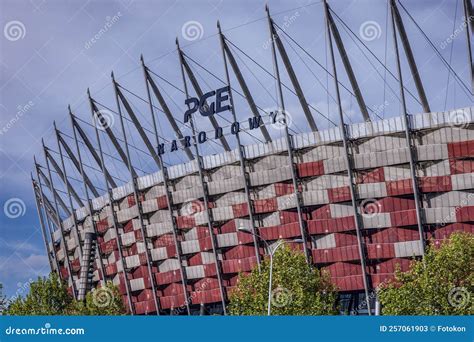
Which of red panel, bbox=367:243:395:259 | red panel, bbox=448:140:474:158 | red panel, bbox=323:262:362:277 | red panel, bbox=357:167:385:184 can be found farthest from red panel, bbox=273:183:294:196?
red panel, bbox=448:140:474:158

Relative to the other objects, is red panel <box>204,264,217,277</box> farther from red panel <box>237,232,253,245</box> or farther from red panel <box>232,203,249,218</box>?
red panel <box>232,203,249,218</box>

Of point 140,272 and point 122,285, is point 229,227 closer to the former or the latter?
point 140,272

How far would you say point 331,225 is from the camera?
88375 millimetres

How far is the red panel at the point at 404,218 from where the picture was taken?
274 ft

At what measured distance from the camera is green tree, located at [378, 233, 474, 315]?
62.2 metres

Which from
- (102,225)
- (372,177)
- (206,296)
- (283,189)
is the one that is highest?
(283,189)

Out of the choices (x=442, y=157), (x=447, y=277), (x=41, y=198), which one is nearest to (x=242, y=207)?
(x=442, y=157)

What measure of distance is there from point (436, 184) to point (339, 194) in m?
10.7

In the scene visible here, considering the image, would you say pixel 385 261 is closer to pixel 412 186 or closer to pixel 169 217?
pixel 412 186

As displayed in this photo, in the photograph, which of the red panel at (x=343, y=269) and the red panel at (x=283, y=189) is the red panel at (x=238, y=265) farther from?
the red panel at (x=343, y=269)

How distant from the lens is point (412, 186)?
274ft

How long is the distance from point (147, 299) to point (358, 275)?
33.5 meters

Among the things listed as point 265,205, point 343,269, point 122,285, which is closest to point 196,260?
point 265,205

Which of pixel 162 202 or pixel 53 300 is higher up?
pixel 162 202
